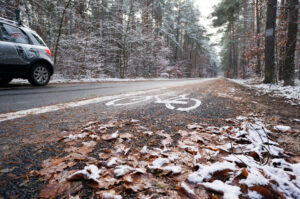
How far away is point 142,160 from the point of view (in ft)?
3.48

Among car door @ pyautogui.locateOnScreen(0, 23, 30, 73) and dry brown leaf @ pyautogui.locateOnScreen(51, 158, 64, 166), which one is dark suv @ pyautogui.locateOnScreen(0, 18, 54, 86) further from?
dry brown leaf @ pyautogui.locateOnScreen(51, 158, 64, 166)

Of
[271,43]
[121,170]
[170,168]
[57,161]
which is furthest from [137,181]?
[271,43]

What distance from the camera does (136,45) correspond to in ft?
65.8

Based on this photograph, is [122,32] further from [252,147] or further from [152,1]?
[252,147]

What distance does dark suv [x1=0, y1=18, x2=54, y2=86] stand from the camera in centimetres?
450

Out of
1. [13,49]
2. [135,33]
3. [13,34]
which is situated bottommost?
[13,49]

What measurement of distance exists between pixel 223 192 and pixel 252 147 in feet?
2.21

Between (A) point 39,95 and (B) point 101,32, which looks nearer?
(A) point 39,95

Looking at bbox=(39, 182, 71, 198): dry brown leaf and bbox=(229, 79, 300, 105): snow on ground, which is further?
bbox=(229, 79, 300, 105): snow on ground

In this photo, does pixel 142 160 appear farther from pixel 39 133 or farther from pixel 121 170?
pixel 39 133

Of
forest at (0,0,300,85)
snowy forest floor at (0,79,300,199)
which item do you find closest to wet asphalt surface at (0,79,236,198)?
snowy forest floor at (0,79,300,199)

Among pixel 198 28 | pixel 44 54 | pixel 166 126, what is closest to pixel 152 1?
pixel 198 28

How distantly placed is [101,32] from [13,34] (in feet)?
46.1

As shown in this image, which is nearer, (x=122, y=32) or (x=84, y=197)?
(x=84, y=197)
